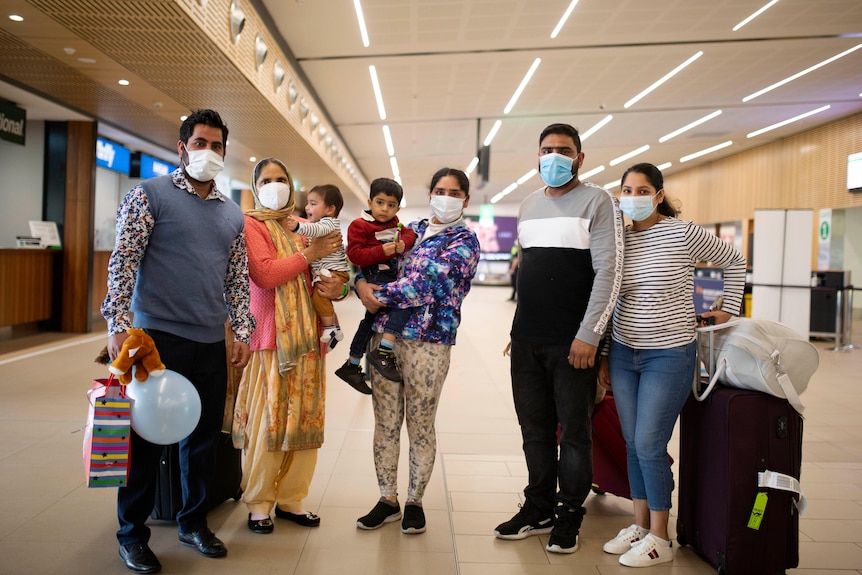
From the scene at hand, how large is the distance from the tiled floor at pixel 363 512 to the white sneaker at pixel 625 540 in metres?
0.03

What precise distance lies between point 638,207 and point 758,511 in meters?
1.14

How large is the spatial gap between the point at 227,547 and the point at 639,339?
5.71 feet

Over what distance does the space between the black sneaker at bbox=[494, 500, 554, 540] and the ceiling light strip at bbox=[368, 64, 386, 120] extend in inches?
276

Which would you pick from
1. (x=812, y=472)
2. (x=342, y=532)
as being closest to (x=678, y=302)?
(x=342, y=532)

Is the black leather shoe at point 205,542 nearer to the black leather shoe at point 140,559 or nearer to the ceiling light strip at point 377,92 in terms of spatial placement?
the black leather shoe at point 140,559

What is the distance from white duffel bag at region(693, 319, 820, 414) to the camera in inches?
78.4

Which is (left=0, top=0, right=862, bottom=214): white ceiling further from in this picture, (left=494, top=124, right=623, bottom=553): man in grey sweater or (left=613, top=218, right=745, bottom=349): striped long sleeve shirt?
(left=613, top=218, right=745, bottom=349): striped long sleeve shirt

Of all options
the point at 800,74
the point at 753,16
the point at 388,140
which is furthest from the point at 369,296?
the point at 388,140

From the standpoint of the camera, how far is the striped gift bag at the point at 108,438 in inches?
70.1

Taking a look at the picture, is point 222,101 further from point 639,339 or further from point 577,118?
point 577,118

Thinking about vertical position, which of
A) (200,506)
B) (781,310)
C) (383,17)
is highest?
(383,17)

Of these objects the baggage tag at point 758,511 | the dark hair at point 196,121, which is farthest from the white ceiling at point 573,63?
the baggage tag at point 758,511

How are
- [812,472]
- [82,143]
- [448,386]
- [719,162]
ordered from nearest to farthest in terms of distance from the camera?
[812,472]
[448,386]
[82,143]
[719,162]

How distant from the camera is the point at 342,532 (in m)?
2.36
